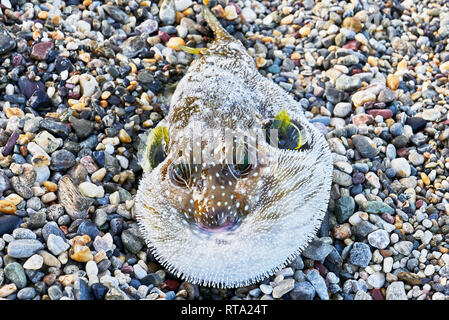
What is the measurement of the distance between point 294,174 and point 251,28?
129 inches

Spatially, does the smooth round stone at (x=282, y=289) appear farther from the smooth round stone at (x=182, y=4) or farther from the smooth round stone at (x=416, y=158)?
the smooth round stone at (x=182, y=4)

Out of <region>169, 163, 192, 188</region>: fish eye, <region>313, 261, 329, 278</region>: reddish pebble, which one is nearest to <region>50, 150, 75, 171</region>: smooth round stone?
<region>169, 163, 192, 188</region>: fish eye

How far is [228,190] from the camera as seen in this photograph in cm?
350

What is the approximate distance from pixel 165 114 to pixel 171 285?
2.04 meters

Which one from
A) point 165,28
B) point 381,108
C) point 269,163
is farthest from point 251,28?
point 269,163

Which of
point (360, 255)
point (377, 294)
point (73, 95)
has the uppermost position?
point (73, 95)

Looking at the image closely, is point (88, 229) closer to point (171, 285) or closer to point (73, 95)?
point (171, 285)

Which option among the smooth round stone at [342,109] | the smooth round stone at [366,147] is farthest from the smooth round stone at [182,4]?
the smooth round stone at [366,147]

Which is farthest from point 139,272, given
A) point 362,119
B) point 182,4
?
point 182,4

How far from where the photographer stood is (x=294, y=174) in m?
3.83

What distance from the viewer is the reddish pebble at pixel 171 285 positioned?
3.97 m

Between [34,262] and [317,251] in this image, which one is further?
[317,251]

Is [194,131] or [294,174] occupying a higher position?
[194,131]
